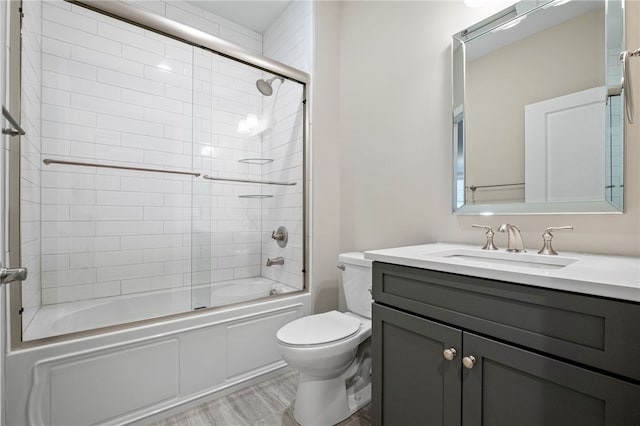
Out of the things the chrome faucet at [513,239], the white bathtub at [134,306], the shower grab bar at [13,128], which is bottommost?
the white bathtub at [134,306]

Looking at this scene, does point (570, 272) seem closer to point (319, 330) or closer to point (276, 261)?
point (319, 330)

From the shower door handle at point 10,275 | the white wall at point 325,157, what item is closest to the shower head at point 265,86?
the white wall at point 325,157

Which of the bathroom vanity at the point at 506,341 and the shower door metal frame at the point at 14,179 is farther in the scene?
the shower door metal frame at the point at 14,179

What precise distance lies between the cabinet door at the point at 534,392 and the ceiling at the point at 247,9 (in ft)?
8.91

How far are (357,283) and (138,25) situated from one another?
1.89 m

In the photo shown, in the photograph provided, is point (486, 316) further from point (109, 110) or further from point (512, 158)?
point (109, 110)

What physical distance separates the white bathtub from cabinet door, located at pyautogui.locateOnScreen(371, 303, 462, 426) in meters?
1.02

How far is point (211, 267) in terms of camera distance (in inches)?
77.1

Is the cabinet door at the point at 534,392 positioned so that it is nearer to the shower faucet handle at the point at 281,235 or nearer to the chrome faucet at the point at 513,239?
the chrome faucet at the point at 513,239

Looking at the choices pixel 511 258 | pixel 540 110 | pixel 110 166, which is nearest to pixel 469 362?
pixel 511 258

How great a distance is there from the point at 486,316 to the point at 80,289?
200 centimetres

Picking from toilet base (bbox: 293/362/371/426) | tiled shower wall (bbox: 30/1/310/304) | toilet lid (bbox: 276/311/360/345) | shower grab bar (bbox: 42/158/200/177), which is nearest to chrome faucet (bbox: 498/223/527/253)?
toilet lid (bbox: 276/311/360/345)

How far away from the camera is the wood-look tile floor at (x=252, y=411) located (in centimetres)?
150

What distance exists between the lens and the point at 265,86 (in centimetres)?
215
